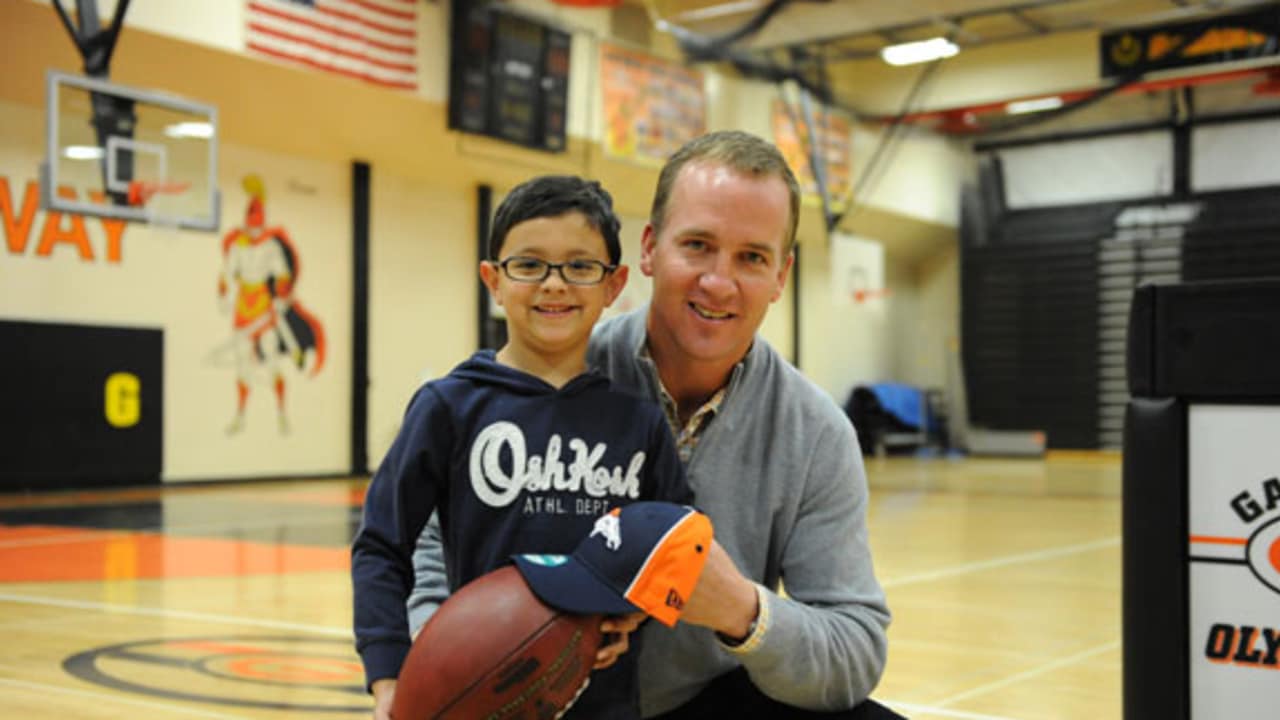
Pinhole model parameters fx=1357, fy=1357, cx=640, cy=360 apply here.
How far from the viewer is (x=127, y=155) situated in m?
8.14

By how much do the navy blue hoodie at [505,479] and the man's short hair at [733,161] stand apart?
0.36 meters

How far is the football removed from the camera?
1.62 m

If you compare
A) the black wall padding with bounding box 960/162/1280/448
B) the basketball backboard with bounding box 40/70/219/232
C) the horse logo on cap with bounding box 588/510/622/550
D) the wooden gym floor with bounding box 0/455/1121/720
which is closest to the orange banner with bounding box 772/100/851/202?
Result: the black wall padding with bounding box 960/162/1280/448

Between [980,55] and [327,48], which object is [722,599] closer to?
[327,48]

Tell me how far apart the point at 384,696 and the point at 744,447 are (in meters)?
0.65

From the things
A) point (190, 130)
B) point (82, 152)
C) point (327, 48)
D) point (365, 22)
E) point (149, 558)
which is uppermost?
point (365, 22)

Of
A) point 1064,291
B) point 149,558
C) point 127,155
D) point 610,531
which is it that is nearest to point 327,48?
point 127,155

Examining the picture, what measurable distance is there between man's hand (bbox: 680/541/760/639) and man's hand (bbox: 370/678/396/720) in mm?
379

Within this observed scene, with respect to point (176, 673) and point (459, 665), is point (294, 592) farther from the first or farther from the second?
point (459, 665)

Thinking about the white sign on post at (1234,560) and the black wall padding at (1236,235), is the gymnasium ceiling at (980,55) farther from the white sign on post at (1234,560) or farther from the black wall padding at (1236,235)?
the white sign on post at (1234,560)

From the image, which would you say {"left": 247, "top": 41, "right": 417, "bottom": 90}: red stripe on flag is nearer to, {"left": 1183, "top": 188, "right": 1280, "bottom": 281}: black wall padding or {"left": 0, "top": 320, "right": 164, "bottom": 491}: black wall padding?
{"left": 0, "top": 320, "right": 164, "bottom": 491}: black wall padding

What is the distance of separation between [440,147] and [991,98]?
18.7ft

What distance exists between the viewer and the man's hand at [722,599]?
1.66 metres

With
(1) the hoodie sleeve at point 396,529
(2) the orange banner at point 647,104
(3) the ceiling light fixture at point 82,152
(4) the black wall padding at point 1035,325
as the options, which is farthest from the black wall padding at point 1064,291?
(1) the hoodie sleeve at point 396,529
